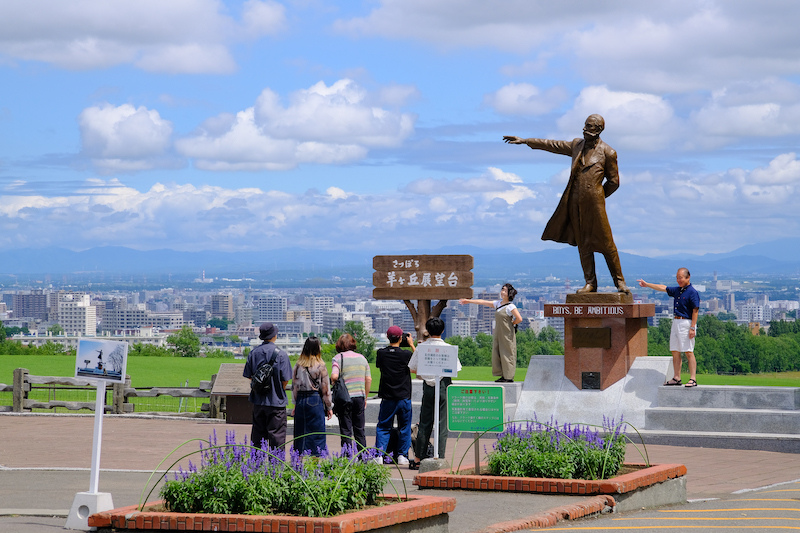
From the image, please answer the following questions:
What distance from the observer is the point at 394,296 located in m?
19.2

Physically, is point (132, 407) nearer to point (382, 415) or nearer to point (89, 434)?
point (89, 434)

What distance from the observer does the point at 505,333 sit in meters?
16.1

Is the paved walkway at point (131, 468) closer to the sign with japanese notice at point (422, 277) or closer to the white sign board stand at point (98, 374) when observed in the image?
the white sign board stand at point (98, 374)

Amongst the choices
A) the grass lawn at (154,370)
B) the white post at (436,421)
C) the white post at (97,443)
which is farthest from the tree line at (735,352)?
the white post at (97,443)

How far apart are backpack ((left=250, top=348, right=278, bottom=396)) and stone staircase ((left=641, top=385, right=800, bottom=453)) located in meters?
6.39

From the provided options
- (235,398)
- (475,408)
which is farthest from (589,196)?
(235,398)

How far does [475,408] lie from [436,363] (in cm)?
122

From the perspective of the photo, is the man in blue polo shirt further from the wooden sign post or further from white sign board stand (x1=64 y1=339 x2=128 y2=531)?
white sign board stand (x1=64 y1=339 x2=128 y2=531)

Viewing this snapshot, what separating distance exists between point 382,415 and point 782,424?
19.3ft

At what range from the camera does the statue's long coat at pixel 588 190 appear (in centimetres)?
1596

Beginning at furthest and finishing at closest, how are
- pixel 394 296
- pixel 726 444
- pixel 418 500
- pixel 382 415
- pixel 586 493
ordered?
pixel 394 296
pixel 726 444
pixel 382 415
pixel 586 493
pixel 418 500

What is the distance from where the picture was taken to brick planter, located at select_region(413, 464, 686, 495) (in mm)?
8883

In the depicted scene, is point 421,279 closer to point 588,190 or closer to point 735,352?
point 588,190

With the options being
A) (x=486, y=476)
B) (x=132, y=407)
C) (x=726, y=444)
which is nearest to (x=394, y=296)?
(x=132, y=407)
